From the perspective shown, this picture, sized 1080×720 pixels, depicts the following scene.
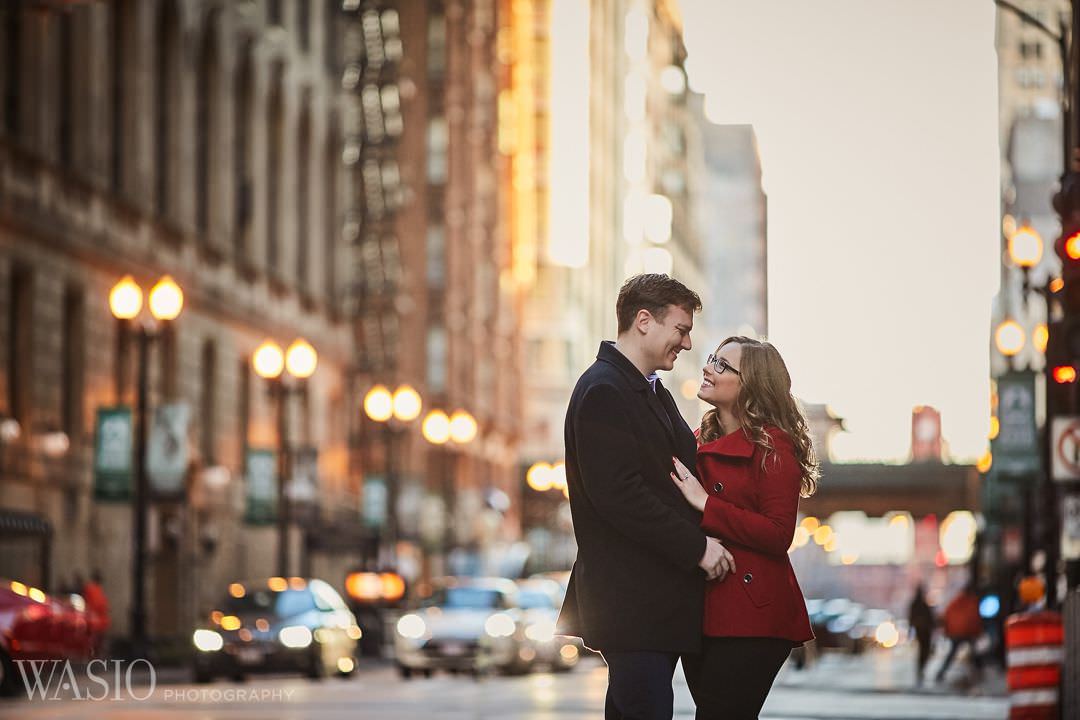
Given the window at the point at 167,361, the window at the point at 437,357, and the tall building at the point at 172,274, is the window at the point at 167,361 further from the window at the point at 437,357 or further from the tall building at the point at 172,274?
the window at the point at 437,357

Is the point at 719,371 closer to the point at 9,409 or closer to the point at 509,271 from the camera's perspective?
the point at 9,409

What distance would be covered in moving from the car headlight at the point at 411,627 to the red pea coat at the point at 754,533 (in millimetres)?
29185

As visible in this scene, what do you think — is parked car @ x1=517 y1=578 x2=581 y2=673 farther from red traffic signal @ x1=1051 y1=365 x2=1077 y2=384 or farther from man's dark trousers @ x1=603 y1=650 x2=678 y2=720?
man's dark trousers @ x1=603 y1=650 x2=678 y2=720

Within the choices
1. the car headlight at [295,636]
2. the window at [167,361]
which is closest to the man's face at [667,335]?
the car headlight at [295,636]

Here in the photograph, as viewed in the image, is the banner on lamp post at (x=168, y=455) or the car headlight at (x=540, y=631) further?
the car headlight at (x=540, y=631)

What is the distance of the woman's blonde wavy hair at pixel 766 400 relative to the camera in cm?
760

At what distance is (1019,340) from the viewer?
45.7 metres

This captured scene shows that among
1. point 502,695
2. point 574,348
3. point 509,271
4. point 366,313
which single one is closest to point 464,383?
point 509,271

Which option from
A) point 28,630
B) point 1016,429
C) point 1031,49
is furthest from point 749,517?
point 1031,49

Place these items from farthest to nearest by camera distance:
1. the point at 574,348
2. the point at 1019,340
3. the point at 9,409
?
1. the point at 574,348
2. the point at 1019,340
3. the point at 9,409

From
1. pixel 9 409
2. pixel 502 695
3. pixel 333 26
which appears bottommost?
pixel 502 695

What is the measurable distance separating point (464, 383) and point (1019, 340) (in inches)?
2007

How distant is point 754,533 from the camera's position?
7438 mm

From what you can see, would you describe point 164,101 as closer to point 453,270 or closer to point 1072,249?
point 1072,249
